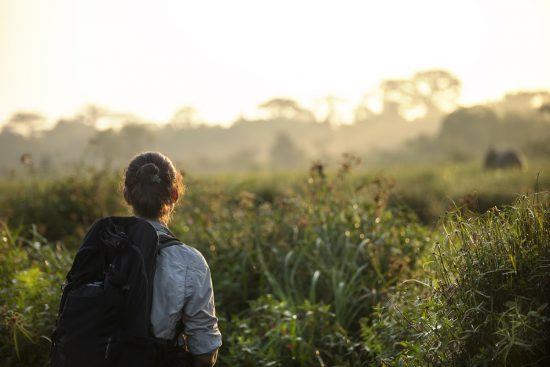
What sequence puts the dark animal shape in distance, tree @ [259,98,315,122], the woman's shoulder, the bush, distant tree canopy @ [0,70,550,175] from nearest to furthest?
the bush
the woman's shoulder
the dark animal shape in distance
distant tree canopy @ [0,70,550,175]
tree @ [259,98,315,122]

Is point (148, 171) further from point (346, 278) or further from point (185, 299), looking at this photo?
point (346, 278)

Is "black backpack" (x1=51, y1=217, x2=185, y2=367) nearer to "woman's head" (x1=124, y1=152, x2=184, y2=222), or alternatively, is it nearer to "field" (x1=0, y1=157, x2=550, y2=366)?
"woman's head" (x1=124, y1=152, x2=184, y2=222)

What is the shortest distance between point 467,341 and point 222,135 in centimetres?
6007

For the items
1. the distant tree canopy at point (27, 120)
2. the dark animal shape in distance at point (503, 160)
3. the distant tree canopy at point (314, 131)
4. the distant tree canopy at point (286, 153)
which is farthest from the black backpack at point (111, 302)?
the distant tree canopy at point (27, 120)

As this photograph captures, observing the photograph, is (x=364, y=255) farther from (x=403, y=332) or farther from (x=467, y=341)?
(x=467, y=341)

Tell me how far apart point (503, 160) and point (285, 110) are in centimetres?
5138

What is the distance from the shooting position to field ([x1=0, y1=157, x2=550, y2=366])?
2783mm

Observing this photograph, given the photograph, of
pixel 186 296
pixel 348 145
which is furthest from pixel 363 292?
pixel 348 145

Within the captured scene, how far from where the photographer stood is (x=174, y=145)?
194 ft

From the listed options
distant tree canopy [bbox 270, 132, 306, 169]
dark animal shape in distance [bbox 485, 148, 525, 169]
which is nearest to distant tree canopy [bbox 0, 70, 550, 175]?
distant tree canopy [bbox 270, 132, 306, 169]

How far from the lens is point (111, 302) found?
248 centimetres

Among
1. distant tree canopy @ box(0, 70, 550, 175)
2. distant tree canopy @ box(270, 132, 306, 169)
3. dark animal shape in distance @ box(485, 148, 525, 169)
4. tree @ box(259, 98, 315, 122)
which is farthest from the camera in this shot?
tree @ box(259, 98, 315, 122)

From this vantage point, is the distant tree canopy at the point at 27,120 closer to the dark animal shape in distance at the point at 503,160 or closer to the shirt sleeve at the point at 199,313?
the dark animal shape in distance at the point at 503,160

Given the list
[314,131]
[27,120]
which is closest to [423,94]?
[314,131]
